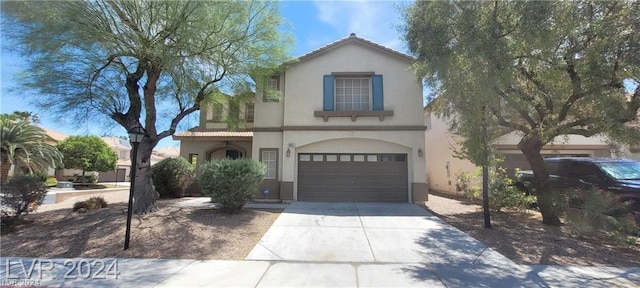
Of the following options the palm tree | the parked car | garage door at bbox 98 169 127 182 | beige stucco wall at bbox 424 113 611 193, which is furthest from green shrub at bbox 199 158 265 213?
garage door at bbox 98 169 127 182

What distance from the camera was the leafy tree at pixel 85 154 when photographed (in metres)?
21.1

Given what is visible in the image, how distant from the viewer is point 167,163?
543 inches

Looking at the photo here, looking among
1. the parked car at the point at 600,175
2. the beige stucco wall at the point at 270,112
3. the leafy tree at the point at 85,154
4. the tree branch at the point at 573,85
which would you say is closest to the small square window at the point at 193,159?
the beige stucco wall at the point at 270,112

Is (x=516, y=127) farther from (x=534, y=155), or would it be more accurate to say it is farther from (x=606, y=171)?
(x=606, y=171)

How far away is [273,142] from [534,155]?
9.80m

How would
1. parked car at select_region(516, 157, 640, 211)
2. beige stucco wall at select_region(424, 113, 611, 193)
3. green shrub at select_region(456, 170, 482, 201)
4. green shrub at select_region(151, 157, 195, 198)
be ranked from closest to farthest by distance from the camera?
parked car at select_region(516, 157, 640, 211) < green shrub at select_region(456, 170, 482, 201) < green shrub at select_region(151, 157, 195, 198) < beige stucco wall at select_region(424, 113, 611, 193)

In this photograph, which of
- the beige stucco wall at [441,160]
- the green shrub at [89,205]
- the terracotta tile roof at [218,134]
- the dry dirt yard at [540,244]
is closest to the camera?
the dry dirt yard at [540,244]

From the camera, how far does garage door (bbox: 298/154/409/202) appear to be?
13.2 meters

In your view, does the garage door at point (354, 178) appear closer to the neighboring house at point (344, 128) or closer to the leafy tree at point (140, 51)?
the neighboring house at point (344, 128)

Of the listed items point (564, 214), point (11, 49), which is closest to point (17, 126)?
point (11, 49)

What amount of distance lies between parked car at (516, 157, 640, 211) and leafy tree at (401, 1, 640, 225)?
6.72 ft

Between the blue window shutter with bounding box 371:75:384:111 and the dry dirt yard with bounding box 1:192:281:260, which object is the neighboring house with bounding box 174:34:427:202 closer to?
the blue window shutter with bounding box 371:75:384:111

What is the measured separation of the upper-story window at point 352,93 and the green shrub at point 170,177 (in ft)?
25.0
